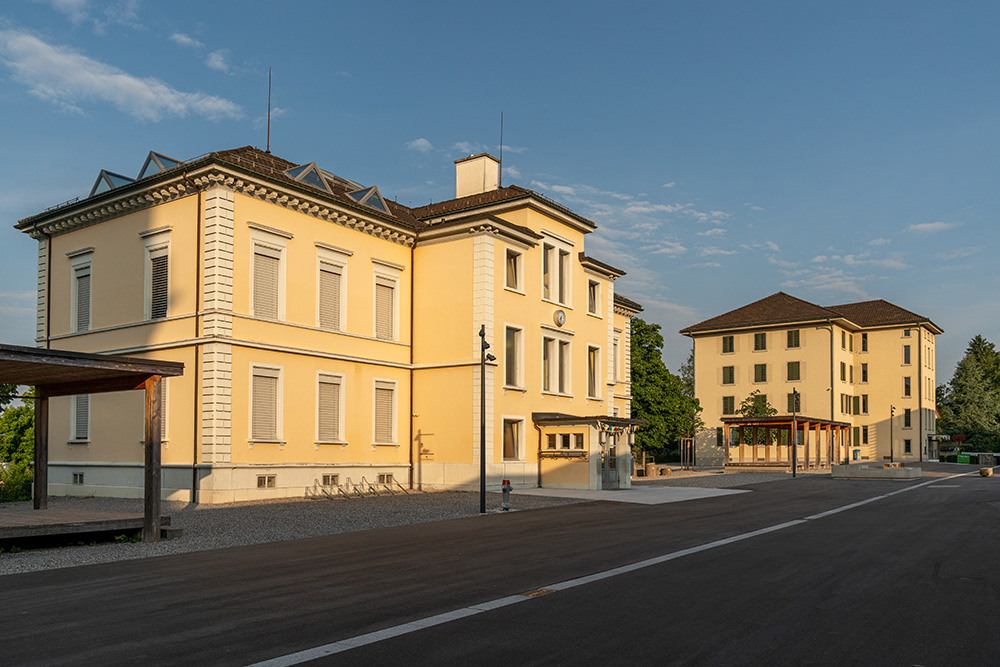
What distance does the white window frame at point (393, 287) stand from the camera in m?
31.2

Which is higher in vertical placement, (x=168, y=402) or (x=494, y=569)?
(x=168, y=402)

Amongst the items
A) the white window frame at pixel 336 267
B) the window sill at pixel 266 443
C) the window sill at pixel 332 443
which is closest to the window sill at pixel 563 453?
the window sill at pixel 332 443

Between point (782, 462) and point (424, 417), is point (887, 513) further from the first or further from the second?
point (782, 462)

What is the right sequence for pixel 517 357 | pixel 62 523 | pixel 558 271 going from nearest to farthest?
1. pixel 62 523
2. pixel 517 357
3. pixel 558 271

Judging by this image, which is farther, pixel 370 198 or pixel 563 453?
pixel 370 198

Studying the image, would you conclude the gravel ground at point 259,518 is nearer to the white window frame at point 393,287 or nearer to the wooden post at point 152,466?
the wooden post at point 152,466

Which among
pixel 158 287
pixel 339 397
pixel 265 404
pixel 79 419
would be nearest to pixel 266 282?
pixel 158 287

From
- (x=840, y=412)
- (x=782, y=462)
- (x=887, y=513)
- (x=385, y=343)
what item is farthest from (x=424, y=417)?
(x=840, y=412)

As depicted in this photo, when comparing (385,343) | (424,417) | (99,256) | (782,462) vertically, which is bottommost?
(782,462)

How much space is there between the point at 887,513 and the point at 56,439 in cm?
2736

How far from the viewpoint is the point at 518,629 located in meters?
7.81

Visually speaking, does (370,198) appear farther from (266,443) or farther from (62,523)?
(62,523)

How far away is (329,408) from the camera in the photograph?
2872 cm

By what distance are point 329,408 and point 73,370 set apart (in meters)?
14.0
